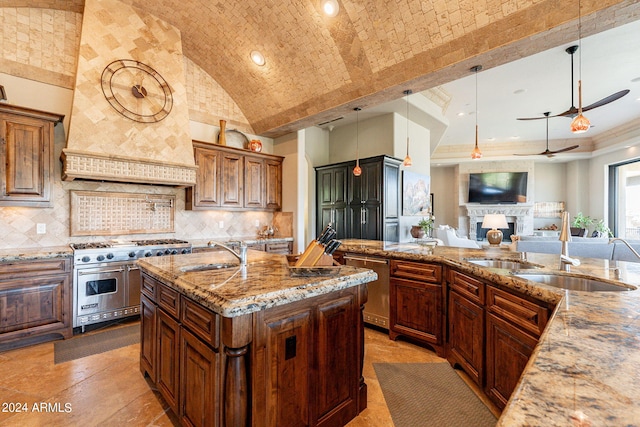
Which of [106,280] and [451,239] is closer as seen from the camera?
[106,280]

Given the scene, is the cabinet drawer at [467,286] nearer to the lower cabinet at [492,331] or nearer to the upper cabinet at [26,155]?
the lower cabinet at [492,331]

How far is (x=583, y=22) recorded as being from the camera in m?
2.31

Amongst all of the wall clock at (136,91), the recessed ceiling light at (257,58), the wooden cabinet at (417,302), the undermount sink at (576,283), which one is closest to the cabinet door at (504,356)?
the undermount sink at (576,283)

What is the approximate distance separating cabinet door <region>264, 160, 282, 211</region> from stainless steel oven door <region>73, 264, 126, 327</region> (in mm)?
2513

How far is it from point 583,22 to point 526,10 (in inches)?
16.5

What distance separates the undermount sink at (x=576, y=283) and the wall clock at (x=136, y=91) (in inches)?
175

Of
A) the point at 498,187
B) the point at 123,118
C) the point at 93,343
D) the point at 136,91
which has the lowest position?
the point at 93,343

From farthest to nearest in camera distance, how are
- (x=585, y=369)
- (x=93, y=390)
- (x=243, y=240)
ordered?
1. (x=243, y=240)
2. (x=93, y=390)
3. (x=585, y=369)

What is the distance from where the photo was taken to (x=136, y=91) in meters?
3.86

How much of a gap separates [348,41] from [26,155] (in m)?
3.74

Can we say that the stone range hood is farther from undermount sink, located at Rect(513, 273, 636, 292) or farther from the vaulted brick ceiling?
undermount sink, located at Rect(513, 273, 636, 292)

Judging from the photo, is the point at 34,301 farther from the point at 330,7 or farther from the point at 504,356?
the point at 330,7

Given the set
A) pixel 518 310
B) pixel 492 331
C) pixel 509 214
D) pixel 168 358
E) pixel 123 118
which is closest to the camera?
pixel 518 310

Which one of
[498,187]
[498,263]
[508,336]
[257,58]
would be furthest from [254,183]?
[498,187]
